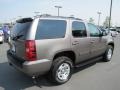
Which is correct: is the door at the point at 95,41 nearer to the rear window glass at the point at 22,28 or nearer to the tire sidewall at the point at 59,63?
the tire sidewall at the point at 59,63

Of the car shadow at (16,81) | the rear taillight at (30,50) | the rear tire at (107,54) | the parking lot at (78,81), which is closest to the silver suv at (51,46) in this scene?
the rear taillight at (30,50)

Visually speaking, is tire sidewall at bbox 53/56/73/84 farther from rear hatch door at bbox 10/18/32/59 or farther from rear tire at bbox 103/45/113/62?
rear tire at bbox 103/45/113/62

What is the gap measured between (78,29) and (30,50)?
6.25 feet

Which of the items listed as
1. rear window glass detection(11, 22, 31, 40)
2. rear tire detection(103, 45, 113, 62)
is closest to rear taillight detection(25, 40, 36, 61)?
rear window glass detection(11, 22, 31, 40)

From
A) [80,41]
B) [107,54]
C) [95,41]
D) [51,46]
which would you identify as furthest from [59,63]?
[107,54]

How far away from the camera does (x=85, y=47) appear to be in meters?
5.09

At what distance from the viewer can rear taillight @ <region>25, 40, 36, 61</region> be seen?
365 cm

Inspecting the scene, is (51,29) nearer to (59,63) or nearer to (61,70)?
(59,63)

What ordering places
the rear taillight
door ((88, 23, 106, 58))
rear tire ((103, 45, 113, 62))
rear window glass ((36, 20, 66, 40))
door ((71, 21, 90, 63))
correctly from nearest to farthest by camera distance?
1. the rear taillight
2. rear window glass ((36, 20, 66, 40))
3. door ((71, 21, 90, 63))
4. door ((88, 23, 106, 58))
5. rear tire ((103, 45, 113, 62))

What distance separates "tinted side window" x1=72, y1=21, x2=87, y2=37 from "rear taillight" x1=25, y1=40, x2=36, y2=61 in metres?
1.47

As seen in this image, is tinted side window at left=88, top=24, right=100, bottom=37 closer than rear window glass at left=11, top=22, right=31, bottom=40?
No

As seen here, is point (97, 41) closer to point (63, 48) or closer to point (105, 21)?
point (63, 48)

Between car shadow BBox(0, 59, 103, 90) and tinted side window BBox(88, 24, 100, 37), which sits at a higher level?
tinted side window BBox(88, 24, 100, 37)

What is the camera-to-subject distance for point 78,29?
16.0ft
